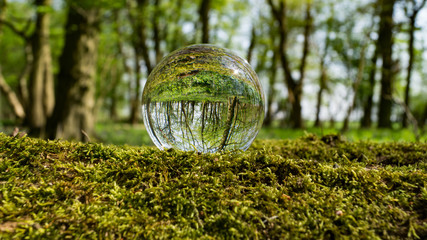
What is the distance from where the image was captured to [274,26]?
21.3 meters

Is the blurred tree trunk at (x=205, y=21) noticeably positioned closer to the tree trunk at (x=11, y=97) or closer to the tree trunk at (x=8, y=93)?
the tree trunk at (x=8, y=93)

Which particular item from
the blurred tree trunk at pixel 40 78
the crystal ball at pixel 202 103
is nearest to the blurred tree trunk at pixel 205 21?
the crystal ball at pixel 202 103

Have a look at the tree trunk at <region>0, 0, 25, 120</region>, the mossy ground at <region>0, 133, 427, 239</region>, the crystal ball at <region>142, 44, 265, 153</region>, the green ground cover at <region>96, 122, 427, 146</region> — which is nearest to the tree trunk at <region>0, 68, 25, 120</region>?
the tree trunk at <region>0, 0, 25, 120</region>

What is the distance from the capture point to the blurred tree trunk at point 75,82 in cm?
764

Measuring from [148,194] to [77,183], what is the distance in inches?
19.4

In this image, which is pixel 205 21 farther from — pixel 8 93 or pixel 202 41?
pixel 8 93

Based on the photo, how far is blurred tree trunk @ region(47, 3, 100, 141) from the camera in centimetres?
764

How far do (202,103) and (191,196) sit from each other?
2.95ft

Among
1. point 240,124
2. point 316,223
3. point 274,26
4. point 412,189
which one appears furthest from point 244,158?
point 274,26

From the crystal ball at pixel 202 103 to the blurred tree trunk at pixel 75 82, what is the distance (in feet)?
20.6

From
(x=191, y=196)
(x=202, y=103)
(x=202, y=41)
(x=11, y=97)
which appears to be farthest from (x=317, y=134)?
(x=11, y=97)

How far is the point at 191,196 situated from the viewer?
1.62 metres

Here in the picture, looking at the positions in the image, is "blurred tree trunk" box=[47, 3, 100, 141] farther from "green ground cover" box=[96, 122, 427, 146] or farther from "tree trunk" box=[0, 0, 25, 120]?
"tree trunk" box=[0, 0, 25, 120]

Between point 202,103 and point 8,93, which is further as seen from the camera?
point 8,93
